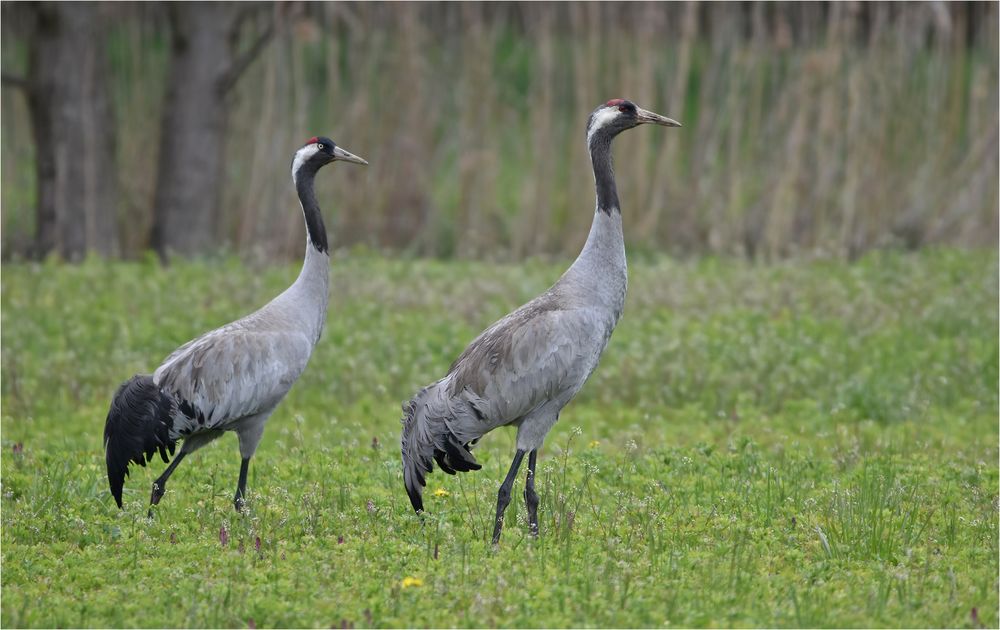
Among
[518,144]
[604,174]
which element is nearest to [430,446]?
[604,174]

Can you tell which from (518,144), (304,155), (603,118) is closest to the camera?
(603,118)

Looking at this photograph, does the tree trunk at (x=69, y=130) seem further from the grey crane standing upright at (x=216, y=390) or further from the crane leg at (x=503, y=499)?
the crane leg at (x=503, y=499)

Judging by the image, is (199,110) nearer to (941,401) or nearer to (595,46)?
(595,46)

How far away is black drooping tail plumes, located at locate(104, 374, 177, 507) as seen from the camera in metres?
6.32

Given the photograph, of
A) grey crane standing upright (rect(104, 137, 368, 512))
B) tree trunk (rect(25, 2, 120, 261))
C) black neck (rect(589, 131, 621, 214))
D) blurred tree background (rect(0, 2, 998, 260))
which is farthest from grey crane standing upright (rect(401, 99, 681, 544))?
tree trunk (rect(25, 2, 120, 261))

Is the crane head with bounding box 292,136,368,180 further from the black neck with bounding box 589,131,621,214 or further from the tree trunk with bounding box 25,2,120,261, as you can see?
the tree trunk with bounding box 25,2,120,261

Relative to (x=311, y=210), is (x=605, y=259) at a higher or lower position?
lower

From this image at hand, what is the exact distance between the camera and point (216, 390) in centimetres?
654

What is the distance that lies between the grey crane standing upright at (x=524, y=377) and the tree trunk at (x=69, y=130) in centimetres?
856

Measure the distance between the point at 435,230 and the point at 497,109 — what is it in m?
1.48

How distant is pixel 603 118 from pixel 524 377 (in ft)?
4.91

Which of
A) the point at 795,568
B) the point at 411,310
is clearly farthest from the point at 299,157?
the point at 411,310

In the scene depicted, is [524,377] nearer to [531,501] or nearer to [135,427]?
[531,501]

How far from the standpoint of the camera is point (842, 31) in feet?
45.1
